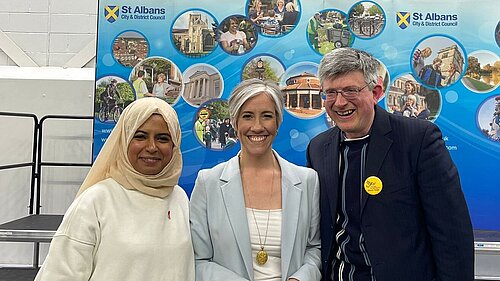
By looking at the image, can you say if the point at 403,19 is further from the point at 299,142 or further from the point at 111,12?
the point at 111,12

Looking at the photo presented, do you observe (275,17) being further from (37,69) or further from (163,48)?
(37,69)

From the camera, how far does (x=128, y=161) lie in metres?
1.82

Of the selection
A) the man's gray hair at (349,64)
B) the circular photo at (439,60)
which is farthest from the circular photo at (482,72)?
the man's gray hair at (349,64)

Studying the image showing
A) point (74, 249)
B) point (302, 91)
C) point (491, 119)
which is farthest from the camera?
point (302, 91)

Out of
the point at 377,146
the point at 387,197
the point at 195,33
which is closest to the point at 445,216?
the point at 387,197

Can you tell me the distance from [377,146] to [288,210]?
0.42m

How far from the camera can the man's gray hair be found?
1789 millimetres

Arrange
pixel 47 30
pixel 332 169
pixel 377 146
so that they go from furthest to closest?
pixel 47 30
pixel 332 169
pixel 377 146

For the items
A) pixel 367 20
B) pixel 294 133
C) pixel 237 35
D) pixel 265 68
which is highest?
pixel 367 20

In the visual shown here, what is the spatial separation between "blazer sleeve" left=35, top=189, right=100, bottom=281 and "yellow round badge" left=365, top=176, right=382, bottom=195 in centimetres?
98

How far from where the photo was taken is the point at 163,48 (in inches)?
152

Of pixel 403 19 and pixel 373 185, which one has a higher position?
pixel 403 19

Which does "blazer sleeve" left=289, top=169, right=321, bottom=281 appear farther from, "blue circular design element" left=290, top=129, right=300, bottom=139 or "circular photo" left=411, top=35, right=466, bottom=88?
"circular photo" left=411, top=35, right=466, bottom=88

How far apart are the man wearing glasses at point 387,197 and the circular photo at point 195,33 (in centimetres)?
214
